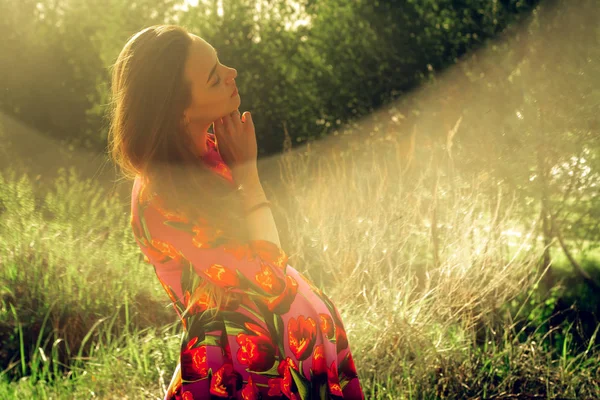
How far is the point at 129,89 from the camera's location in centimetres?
173

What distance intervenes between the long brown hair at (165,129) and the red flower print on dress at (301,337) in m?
0.21

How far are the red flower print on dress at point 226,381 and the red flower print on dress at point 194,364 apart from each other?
32 millimetres

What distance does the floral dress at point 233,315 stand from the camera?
5.38 feet

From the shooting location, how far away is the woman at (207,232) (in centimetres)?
166

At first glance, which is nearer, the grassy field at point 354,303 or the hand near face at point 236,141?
the hand near face at point 236,141

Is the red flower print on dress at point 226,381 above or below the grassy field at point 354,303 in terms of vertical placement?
above

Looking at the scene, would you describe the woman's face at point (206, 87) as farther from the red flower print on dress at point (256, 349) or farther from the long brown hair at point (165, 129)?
the red flower print on dress at point (256, 349)

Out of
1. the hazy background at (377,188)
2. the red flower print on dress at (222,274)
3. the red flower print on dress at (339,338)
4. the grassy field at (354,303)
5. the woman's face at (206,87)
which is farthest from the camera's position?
the hazy background at (377,188)

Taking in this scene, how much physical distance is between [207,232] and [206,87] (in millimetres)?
386

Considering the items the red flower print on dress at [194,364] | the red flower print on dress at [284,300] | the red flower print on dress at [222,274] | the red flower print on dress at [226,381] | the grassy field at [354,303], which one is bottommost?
the grassy field at [354,303]

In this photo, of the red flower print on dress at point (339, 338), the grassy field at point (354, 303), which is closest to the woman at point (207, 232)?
the red flower print on dress at point (339, 338)

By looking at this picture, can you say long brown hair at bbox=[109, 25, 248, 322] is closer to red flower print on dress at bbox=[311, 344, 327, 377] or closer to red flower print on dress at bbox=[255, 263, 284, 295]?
red flower print on dress at bbox=[255, 263, 284, 295]

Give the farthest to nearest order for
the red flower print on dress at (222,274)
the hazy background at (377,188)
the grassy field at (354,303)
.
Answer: the hazy background at (377,188), the grassy field at (354,303), the red flower print on dress at (222,274)

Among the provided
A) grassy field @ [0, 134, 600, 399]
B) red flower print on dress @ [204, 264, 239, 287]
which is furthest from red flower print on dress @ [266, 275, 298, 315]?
grassy field @ [0, 134, 600, 399]
